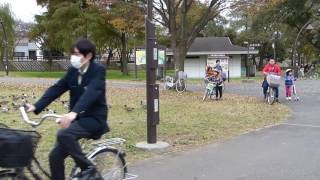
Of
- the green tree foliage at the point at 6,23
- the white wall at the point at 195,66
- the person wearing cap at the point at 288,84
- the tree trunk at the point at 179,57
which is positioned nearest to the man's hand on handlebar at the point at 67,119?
the person wearing cap at the point at 288,84

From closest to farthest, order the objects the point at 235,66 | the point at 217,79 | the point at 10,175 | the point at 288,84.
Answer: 1. the point at 10,175
2. the point at 217,79
3. the point at 288,84
4. the point at 235,66

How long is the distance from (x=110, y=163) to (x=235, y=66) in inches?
1820

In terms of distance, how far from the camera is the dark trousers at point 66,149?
17.1ft

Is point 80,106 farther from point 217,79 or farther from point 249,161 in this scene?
point 217,79

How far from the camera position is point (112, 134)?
10.8 m

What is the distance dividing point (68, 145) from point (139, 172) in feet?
8.31

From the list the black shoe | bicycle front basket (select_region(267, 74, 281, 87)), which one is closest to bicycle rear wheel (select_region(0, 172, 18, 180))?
the black shoe

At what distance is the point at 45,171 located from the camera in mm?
5480

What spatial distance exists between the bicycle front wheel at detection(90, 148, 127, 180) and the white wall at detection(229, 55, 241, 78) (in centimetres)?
4532

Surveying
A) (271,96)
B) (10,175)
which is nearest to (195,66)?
(271,96)

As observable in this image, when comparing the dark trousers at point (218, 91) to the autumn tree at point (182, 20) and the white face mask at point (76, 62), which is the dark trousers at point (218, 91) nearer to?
the autumn tree at point (182, 20)

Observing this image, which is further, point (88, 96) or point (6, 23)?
point (6, 23)

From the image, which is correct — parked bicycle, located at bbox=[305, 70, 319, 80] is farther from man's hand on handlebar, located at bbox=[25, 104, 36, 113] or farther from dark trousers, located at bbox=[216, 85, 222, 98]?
man's hand on handlebar, located at bbox=[25, 104, 36, 113]

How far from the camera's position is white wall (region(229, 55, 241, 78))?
51.2 meters
